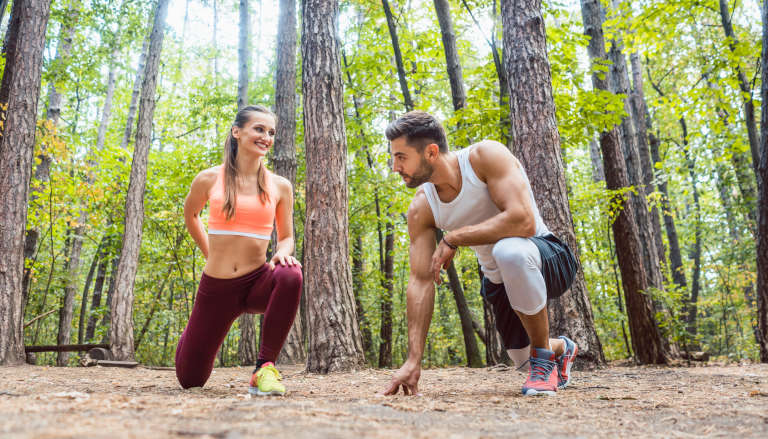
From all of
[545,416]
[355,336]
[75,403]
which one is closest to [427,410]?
[545,416]

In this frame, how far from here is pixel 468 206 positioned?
3088 mm

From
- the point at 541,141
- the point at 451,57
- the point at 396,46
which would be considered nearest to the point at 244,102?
the point at 396,46

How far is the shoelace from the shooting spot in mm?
2980

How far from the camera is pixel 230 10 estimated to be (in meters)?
16.8

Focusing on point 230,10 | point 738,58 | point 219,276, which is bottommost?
point 219,276

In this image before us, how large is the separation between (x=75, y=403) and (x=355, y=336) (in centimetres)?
348

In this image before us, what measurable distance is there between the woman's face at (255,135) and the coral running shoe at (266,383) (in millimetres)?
1314

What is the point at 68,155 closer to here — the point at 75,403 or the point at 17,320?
the point at 17,320

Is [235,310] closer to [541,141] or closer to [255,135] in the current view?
[255,135]

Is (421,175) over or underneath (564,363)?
over

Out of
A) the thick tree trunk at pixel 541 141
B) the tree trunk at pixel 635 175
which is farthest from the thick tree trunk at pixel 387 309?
the thick tree trunk at pixel 541 141

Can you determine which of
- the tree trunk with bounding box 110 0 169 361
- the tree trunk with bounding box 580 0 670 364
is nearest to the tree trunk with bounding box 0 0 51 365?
the tree trunk with bounding box 110 0 169 361

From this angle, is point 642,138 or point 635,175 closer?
point 635,175

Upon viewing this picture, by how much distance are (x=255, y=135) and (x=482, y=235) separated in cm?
155
